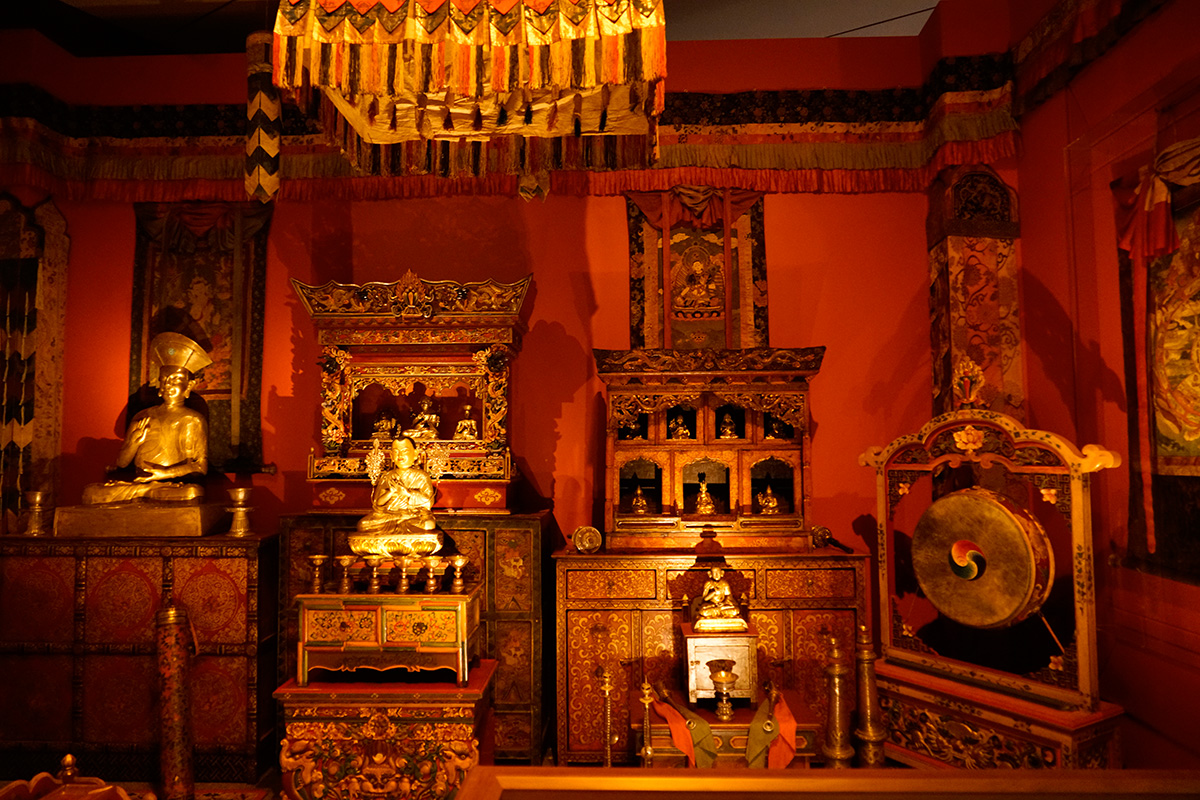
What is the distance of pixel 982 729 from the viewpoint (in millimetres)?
3488

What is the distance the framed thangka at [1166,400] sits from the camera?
3207 millimetres

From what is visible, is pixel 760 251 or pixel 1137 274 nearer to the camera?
pixel 1137 274

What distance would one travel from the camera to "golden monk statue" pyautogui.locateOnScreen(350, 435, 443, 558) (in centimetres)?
401

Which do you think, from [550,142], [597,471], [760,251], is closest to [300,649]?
[597,471]

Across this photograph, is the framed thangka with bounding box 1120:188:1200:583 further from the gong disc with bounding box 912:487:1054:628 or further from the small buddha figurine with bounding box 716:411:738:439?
the small buddha figurine with bounding box 716:411:738:439

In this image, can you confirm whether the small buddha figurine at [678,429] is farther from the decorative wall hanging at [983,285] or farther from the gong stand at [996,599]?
the decorative wall hanging at [983,285]

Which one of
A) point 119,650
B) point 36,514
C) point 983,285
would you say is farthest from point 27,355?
point 983,285

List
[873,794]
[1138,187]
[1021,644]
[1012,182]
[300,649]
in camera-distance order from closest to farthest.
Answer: [873,794]
[1138,187]
[300,649]
[1021,644]
[1012,182]

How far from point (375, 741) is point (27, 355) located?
3.76m

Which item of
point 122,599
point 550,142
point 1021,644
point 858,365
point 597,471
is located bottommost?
point 1021,644

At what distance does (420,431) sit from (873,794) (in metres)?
3.29

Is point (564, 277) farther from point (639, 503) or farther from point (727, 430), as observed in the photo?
point (639, 503)

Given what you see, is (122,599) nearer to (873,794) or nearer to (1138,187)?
(873,794)

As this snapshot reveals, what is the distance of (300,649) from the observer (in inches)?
150
